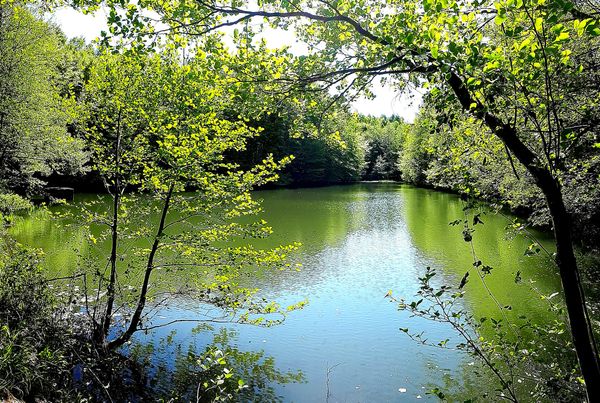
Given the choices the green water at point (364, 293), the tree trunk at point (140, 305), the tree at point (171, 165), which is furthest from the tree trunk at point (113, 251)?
the green water at point (364, 293)

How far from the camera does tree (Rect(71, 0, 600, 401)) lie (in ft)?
7.80

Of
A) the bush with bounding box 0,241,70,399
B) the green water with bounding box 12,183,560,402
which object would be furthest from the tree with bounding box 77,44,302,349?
the green water with bounding box 12,183,560,402

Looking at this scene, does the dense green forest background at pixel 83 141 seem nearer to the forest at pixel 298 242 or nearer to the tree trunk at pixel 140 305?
the forest at pixel 298 242

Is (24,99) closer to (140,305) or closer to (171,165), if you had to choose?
(171,165)

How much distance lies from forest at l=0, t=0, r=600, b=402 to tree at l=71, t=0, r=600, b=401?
0.06 ft

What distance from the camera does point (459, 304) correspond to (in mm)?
11016

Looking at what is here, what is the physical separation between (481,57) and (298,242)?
284 inches

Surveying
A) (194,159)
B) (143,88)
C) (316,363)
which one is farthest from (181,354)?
(143,88)

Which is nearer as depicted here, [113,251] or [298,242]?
[113,251]

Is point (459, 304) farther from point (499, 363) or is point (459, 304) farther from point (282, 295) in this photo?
point (282, 295)

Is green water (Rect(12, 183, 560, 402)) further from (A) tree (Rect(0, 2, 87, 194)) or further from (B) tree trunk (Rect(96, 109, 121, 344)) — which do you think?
(A) tree (Rect(0, 2, 87, 194))

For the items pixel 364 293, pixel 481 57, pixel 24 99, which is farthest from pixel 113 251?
pixel 24 99

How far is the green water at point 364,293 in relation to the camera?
757 cm

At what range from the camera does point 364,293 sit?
1209 cm
